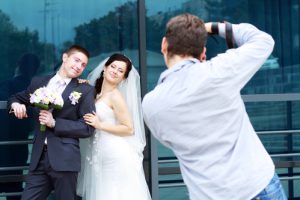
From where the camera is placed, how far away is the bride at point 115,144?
14.7 feet

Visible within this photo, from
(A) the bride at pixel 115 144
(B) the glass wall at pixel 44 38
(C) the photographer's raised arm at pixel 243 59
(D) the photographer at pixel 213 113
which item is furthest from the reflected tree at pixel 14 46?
(C) the photographer's raised arm at pixel 243 59

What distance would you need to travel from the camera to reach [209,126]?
2129 millimetres

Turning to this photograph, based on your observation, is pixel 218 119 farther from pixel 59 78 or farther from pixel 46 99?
pixel 59 78

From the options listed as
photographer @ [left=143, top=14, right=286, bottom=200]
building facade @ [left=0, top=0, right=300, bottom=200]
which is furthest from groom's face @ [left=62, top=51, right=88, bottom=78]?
photographer @ [left=143, top=14, right=286, bottom=200]

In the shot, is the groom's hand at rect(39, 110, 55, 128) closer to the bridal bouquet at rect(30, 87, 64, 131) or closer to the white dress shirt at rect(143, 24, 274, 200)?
the bridal bouquet at rect(30, 87, 64, 131)

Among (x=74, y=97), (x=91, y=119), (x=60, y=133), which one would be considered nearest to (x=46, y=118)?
(x=60, y=133)

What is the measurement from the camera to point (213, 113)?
2.12 m

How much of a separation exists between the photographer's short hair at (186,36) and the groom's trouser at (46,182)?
210 cm

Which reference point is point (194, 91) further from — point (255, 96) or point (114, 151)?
point (255, 96)

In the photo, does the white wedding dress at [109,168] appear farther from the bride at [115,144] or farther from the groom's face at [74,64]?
the groom's face at [74,64]

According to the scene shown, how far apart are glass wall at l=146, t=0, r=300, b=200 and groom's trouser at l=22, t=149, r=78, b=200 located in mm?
1384

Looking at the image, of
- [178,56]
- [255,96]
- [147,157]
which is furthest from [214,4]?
[178,56]

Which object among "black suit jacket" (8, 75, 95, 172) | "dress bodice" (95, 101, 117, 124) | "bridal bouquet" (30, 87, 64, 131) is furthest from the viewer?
"dress bodice" (95, 101, 117, 124)

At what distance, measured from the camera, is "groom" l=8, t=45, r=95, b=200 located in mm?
4012
